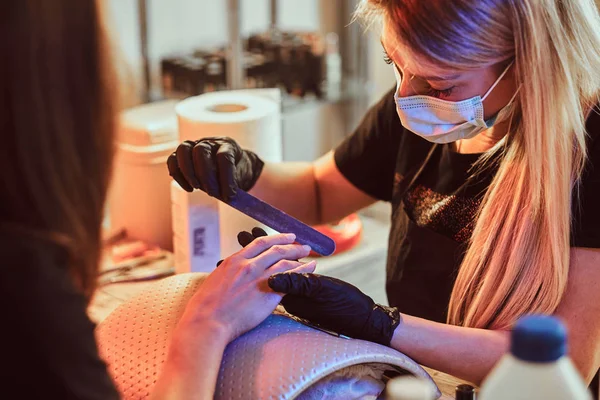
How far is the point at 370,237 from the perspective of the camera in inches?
66.6

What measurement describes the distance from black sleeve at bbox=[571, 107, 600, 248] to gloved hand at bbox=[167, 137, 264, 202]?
0.47 meters

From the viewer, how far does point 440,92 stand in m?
1.10

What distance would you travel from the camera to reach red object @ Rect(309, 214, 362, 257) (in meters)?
1.57

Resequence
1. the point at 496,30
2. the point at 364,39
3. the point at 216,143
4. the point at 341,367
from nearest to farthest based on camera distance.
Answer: the point at 341,367 → the point at 496,30 → the point at 216,143 → the point at 364,39

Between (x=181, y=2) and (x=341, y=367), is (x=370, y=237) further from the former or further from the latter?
(x=181, y=2)

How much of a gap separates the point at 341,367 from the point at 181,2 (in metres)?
1.96

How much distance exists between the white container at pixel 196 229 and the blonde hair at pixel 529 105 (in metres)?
0.49

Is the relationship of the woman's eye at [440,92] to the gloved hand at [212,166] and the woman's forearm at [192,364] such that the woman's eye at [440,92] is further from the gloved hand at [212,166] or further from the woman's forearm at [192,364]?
the woman's forearm at [192,364]

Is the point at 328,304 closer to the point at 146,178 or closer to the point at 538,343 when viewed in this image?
the point at 538,343

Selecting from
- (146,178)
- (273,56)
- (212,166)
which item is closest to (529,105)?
(212,166)

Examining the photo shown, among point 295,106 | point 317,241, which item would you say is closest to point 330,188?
point 317,241

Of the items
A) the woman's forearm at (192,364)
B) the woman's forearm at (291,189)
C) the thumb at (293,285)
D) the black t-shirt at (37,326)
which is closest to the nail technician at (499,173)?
the thumb at (293,285)

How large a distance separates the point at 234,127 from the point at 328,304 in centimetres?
53

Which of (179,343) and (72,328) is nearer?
(72,328)
